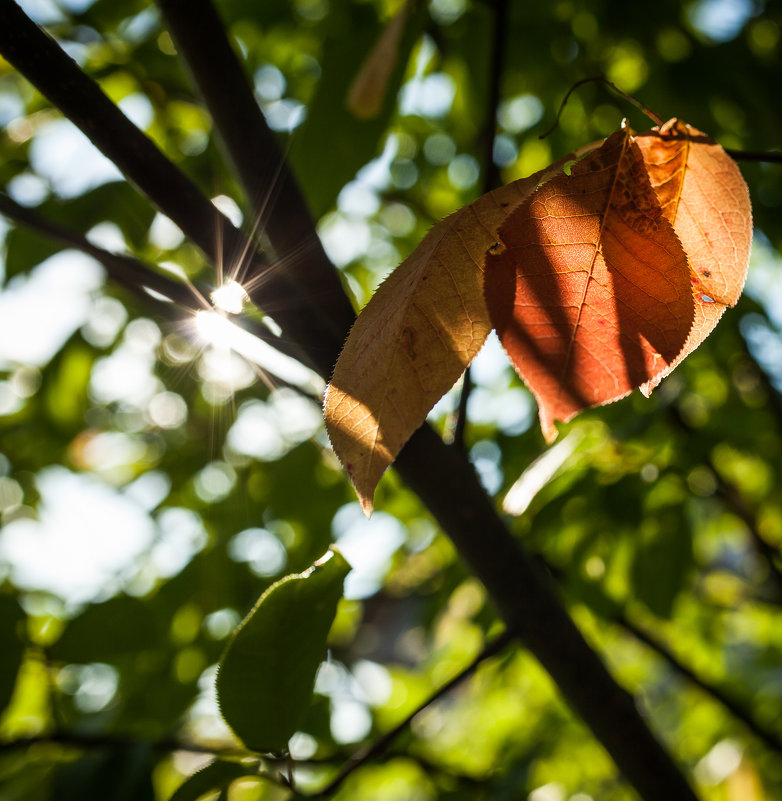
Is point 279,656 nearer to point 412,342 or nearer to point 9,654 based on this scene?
point 412,342

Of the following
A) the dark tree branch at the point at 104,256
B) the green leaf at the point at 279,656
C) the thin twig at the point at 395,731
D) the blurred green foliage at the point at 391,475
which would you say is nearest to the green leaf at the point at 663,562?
the blurred green foliage at the point at 391,475

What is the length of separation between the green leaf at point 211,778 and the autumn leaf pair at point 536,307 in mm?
250

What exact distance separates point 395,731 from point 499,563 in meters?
0.15

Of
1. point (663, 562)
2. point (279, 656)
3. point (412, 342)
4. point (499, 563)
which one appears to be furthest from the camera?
point (663, 562)

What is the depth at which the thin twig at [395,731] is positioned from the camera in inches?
17.6

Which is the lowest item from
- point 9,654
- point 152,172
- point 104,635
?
point 104,635

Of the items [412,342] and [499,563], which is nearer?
[412,342]

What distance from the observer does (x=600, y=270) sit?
0.31m

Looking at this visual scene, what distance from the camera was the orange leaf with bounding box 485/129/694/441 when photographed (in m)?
0.30

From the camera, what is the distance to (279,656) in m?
0.42

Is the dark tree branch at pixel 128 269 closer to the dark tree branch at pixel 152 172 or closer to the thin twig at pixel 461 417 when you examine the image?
the dark tree branch at pixel 152 172

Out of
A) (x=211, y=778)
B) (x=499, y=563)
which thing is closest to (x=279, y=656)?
(x=211, y=778)

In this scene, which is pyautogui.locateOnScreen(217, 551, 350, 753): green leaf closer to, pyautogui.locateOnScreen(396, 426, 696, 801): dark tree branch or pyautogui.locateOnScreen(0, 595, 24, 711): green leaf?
pyautogui.locateOnScreen(396, 426, 696, 801): dark tree branch

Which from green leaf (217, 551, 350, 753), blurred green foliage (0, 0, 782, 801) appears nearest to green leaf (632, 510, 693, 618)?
blurred green foliage (0, 0, 782, 801)
